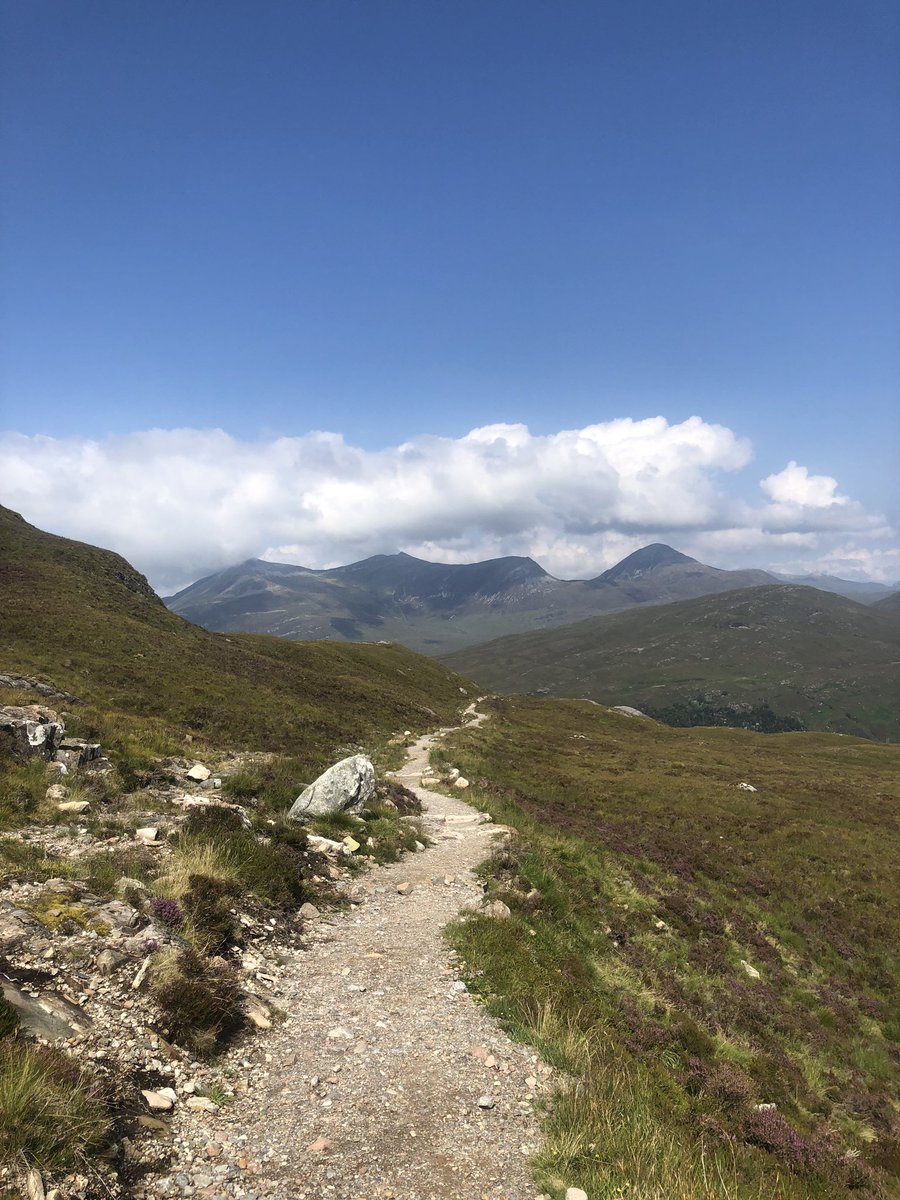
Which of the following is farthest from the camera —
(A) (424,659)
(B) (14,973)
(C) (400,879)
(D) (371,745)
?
(A) (424,659)

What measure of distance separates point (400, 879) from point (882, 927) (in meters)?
22.7

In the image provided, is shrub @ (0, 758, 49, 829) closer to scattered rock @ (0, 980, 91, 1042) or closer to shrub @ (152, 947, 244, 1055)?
shrub @ (152, 947, 244, 1055)

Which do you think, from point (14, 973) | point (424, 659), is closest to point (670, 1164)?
point (14, 973)

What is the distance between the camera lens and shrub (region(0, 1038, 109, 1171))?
15.5ft

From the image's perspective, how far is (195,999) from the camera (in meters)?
7.92

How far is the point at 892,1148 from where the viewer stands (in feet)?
39.8

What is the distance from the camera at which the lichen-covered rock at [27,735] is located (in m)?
17.3

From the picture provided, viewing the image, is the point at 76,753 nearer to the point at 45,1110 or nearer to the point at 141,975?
the point at 141,975

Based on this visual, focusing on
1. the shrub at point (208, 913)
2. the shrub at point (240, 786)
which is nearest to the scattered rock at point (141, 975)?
the shrub at point (208, 913)

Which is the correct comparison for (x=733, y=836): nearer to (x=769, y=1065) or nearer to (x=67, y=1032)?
(x=769, y=1065)

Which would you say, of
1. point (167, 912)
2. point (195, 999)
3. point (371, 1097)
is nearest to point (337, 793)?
point (167, 912)

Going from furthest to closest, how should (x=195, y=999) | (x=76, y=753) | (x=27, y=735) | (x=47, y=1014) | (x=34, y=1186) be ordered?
1. (x=76, y=753)
2. (x=27, y=735)
3. (x=195, y=999)
4. (x=47, y=1014)
5. (x=34, y=1186)

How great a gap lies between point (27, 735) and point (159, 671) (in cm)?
2920

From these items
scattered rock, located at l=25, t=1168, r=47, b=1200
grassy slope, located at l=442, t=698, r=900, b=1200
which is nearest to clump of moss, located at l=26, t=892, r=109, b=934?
scattered rock, located at l=25, t=1168, r=47, b=1200
